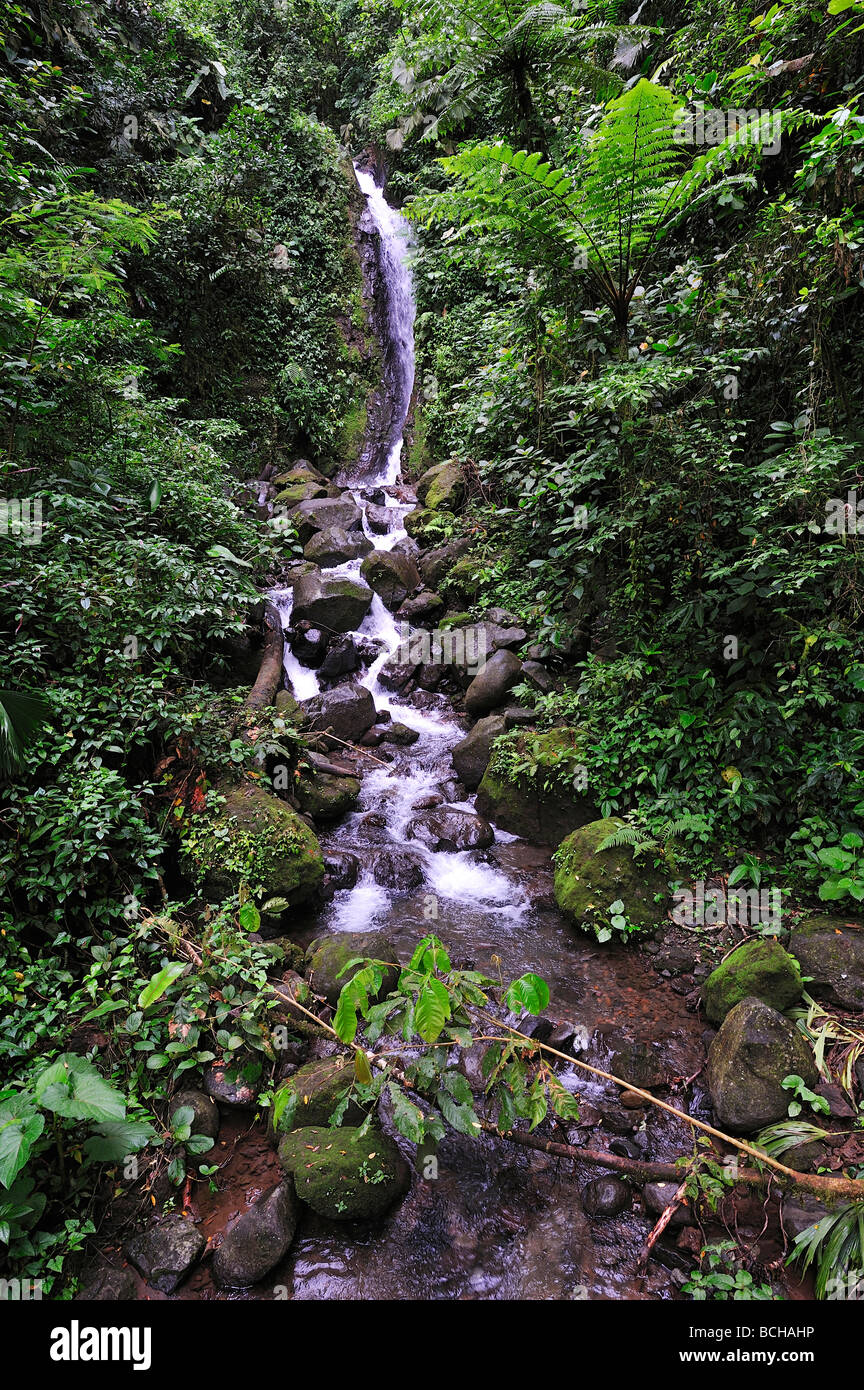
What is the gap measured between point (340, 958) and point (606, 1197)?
1.87m

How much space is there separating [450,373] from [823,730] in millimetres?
9618

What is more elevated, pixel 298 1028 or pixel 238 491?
pixel 238 491

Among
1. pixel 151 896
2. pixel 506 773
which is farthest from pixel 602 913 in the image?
pixel 151 896

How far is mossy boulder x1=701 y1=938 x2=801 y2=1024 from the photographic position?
318 centimetres

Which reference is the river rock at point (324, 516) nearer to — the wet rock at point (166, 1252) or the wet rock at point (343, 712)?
the wet rock at point (343, 712)

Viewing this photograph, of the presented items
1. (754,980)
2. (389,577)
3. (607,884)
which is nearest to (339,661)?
(389,577)

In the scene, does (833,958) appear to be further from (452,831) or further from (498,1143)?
(452,831)

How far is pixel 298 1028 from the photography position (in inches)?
132

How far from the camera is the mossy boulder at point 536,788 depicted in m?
5.01

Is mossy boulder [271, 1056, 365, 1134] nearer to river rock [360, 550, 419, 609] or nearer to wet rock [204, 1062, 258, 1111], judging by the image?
wet rock [204, 1062, 258, 1111]

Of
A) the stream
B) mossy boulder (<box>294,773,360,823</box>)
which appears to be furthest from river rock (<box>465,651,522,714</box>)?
mossy boulder (<box>294,773,360,823</box>)

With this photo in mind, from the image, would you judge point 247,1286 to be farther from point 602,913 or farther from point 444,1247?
point 602,913

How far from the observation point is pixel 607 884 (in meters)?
4.20
